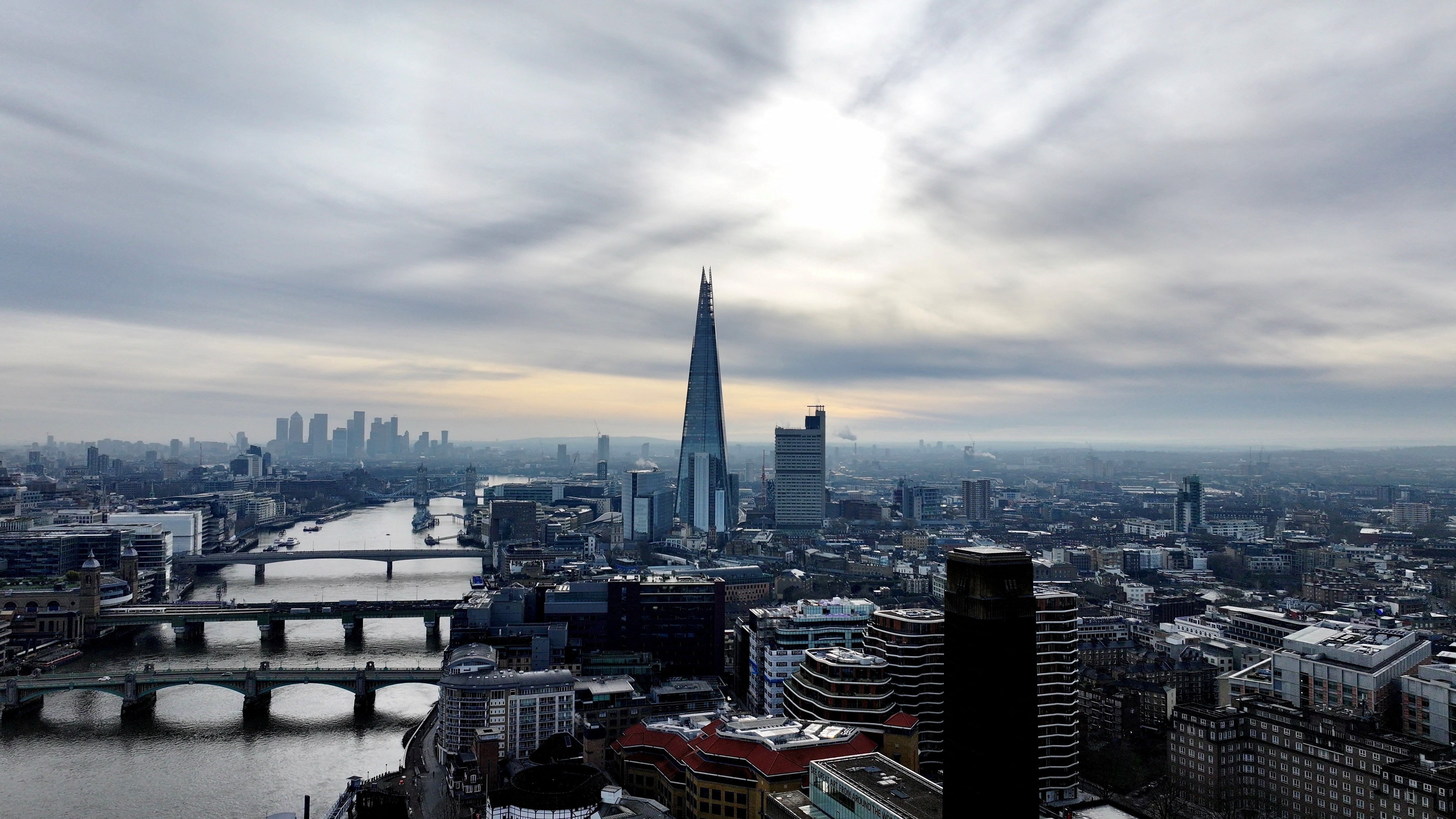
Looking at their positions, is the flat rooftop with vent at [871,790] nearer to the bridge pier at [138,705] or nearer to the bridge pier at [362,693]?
the bridge pier at [362,693]

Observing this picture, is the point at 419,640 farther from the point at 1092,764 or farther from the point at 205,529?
the point at 205,529

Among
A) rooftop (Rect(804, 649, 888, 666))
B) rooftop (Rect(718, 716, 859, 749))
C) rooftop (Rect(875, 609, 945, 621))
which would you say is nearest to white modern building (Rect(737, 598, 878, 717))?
rooftop (Rect(875, 609, 945, 621))

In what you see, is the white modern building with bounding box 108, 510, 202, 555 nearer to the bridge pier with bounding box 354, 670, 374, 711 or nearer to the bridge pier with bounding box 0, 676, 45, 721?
the bridge pier with bounding box 0, 676, 45, 721

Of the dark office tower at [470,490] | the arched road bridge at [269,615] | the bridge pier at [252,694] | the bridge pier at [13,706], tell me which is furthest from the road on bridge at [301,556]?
the bridge pier at [252,694]

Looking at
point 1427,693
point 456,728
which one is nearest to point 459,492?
point 456,728

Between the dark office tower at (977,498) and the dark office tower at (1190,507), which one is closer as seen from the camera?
the dark office tower at (1190,507)

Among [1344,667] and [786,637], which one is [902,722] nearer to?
[786,637]
